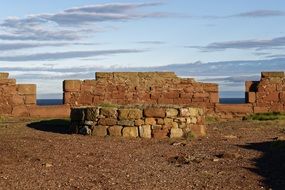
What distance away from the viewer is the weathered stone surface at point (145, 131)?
16234mm

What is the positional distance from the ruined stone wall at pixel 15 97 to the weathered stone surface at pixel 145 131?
8051 mm

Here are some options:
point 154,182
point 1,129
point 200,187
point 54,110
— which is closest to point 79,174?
point 154,182

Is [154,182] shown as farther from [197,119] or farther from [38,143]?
[197,119]

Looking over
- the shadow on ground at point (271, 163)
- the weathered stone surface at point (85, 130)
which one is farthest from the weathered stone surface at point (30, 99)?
the shadow on ground at point (271, 163)

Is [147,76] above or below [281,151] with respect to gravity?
above

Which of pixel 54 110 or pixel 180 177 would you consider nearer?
pixel 180 177

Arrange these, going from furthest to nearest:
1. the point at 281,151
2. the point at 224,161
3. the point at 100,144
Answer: the point at 100,144 → the point at 281,151 → the point at 224,161

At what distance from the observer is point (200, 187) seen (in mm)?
9539

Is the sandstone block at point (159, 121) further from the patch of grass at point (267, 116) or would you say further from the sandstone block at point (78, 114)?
the patch of grass at point (267, 116)

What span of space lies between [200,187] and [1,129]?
→ 928 centimetres

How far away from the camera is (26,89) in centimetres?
2323

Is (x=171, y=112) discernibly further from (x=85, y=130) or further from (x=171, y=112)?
(x=85, y=130)

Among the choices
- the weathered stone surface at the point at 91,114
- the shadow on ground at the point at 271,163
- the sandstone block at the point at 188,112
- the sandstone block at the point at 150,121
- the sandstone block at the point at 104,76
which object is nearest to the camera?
the shadow on ground at the point at 271,163

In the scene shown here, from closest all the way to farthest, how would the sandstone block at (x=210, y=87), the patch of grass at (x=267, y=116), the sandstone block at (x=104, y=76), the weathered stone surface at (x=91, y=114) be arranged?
1. the weathered stone surface at (x=91, y=114)
2. the patch of grass at (x=267, y=116)
3. the sandstone block at (x=104, y=76)
4. the sandstone block at (x=210, y=87)
